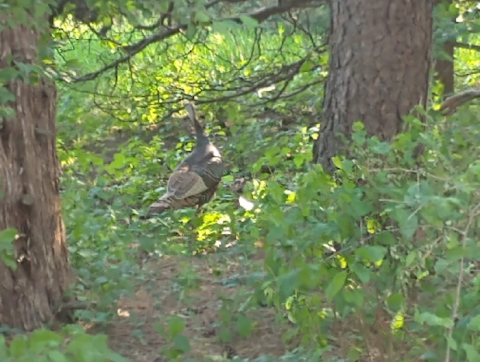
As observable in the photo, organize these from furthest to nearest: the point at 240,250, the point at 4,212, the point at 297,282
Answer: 1. the point at 240,250
2. the point at 4,212
3. the point at 297,282

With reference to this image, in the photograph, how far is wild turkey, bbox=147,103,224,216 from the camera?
6.96 metres

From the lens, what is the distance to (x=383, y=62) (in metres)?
4.82

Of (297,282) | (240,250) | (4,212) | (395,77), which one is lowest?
(240,250)

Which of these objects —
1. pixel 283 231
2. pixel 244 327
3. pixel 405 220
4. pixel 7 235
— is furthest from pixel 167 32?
pixel 7 235

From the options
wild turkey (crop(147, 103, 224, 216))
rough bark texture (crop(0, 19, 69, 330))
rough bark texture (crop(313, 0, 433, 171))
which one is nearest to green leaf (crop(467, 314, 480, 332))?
rough bark texture (crop(313, 0, 433, 171))

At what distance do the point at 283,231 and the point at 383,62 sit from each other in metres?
1.82

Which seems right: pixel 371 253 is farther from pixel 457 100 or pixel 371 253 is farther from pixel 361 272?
pixel 457 100

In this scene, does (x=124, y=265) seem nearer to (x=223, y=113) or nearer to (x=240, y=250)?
(x=240, y=250)

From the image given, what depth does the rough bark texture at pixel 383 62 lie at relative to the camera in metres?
4.80

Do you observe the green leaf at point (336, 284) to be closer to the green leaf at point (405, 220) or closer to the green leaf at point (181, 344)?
the green leaf at point (405, 220)

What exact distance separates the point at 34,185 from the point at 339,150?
1.79m

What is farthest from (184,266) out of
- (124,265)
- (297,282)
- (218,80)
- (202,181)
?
(218,80)

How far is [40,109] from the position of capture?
4133 mm

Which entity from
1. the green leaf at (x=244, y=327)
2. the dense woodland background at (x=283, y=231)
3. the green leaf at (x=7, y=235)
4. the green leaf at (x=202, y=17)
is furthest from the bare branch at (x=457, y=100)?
the green leaf at (x=7, y=235)
